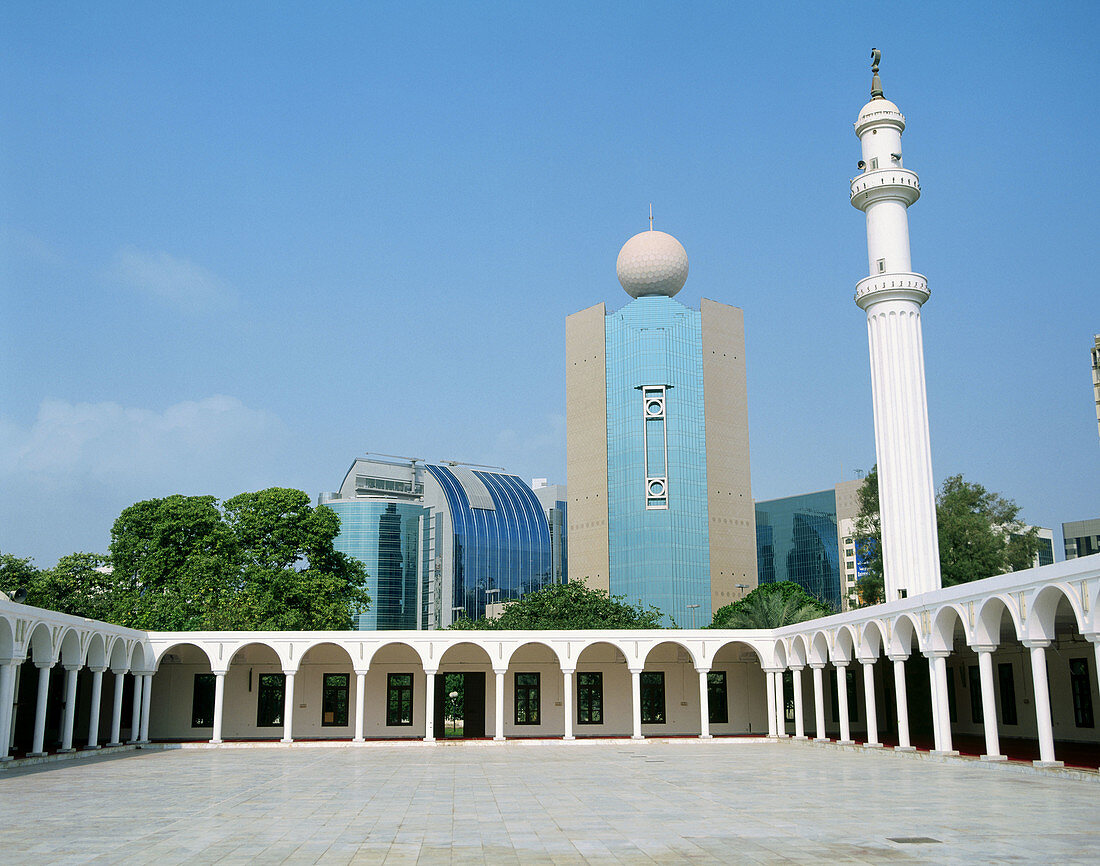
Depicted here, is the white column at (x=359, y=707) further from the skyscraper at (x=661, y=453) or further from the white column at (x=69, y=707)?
the skyscraper at (x=661, y=453)

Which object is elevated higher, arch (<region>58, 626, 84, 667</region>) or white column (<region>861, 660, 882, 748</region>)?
arch (<region>58, 626, 84, 667</region>)

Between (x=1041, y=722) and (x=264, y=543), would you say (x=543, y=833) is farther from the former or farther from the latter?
(x=264, y=543)

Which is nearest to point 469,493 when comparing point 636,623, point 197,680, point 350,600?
point 636,623

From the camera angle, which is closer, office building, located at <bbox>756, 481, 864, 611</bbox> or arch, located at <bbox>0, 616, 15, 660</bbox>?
arch, located at <bbox>0, 616, 15, 660</bbox>

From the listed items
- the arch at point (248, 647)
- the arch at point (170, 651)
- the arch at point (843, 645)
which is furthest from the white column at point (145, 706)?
the arch at point (843, 645)

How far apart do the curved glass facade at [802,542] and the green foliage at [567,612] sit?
69320mm

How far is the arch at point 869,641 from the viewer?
979 inches

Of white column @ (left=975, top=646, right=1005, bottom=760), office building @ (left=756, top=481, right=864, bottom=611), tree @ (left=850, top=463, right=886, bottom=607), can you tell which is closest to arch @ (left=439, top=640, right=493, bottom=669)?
white column @ (left=975, top=646, right=1005, bottom=760)

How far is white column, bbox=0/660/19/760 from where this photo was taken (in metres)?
20.9

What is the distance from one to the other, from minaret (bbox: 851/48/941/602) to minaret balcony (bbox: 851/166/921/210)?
28 mm

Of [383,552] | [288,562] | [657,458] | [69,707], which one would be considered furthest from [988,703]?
[383,552]

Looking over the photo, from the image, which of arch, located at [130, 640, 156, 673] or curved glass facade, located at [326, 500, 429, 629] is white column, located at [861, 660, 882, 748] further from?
curved glass facade, located at [326, 500, 429, 629]

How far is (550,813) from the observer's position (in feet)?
42.1

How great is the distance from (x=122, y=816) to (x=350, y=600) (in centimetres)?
2765
